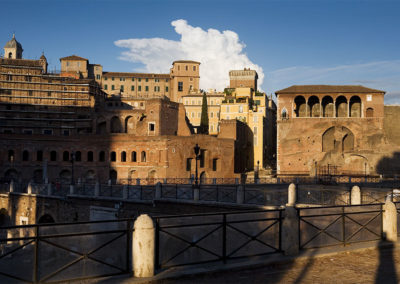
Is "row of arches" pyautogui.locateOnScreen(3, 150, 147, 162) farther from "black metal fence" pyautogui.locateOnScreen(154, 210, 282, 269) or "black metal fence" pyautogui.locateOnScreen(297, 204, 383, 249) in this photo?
"black metal fence" pyautogui.locateOnScreen(154, 210, 282, 269)

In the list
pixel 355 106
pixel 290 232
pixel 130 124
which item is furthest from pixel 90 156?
pixel 290 232

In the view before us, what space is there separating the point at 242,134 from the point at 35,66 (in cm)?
3747

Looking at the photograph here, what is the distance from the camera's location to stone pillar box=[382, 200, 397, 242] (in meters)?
10.3

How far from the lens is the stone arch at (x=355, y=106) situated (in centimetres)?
5434

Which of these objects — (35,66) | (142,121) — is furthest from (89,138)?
(35,66)

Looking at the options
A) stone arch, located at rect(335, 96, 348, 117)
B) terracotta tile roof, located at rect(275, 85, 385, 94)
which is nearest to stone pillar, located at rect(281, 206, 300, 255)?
terracotta tile roof, located at rect(275, 85, 385, 94)

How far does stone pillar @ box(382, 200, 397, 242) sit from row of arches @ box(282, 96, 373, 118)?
44897mm

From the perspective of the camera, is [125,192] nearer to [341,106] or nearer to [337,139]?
[337,139]

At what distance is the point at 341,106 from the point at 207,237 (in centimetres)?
5151

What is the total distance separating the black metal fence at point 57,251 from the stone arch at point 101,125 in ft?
189

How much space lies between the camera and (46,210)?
109 ft

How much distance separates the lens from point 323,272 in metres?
7.96

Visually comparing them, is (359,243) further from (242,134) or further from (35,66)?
(35,66)

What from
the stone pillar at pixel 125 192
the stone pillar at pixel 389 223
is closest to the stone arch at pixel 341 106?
the stone pillar at pixel 125 192
